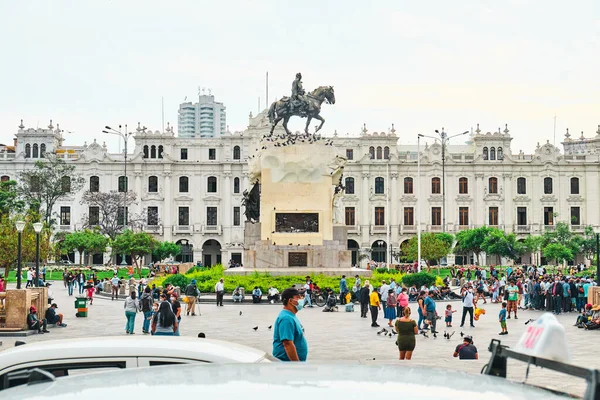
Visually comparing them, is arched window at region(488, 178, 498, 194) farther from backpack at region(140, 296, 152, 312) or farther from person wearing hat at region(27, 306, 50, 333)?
person wearing hat at region(27, 306, 50, 333)

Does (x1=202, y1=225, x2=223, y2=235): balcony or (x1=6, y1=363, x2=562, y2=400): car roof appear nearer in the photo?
(x1=6, y1=363, x2=562, y2=400): car roof

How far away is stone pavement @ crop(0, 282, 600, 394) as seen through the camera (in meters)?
15.2

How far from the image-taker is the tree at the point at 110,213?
214 feet

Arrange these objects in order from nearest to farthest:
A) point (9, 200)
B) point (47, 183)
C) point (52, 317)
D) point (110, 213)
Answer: point (52, 317)
point (9, 200)
point (110, 213)
point (47, 183)

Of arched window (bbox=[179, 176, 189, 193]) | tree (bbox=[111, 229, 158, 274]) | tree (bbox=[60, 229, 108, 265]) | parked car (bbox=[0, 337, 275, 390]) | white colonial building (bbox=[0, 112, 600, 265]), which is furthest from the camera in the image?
arched window (bbox=[179, 176, 189, 193])

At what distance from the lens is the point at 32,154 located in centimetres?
7206

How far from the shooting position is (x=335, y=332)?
1984 centimetres

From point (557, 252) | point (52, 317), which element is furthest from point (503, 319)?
point (557, 252)

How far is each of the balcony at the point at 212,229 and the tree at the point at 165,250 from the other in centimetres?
556

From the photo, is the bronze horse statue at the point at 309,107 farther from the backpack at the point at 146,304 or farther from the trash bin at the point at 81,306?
the backpack at the point at 146,304

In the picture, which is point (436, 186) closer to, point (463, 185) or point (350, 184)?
point (463, 185)

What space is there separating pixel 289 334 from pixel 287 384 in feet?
15.8

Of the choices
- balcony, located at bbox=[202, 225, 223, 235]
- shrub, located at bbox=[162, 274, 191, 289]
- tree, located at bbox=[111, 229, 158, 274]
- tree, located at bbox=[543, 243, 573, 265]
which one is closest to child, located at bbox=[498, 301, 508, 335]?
shrub, located at bbox=[162, 274, 191, 289]

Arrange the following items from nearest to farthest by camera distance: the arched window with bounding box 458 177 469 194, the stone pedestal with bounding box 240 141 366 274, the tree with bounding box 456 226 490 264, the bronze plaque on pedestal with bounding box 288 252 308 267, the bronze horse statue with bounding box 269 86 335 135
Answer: the bronze plaque on pedestal with bounding box 288 252 308 267 → the stone pedestal with bounding box 240 141 366 274 → the bronze horse statue with bounding box 269 86 335 135 → the tree with bounding box 456 226 490 264 → the arched window with bounding box 458 177 469 194
